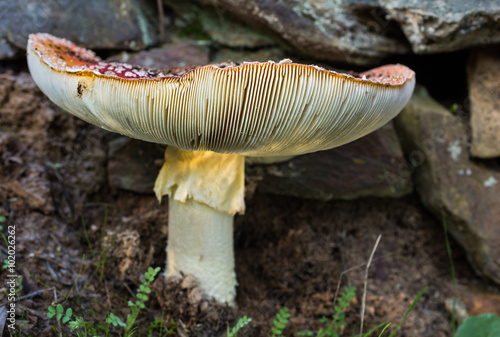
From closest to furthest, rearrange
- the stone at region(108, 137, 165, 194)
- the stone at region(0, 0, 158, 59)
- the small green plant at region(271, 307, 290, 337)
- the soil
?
the small green plant at region(271, 307, 290, 337), the soil, the stone at region(0, 0, 158, 59), the stone at region(108, 137, 165, 194)

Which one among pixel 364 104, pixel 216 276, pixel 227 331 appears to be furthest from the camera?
pixel 216 276

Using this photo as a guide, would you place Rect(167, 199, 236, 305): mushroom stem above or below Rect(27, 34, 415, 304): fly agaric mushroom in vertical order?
below

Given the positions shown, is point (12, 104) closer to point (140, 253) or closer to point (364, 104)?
point (140, 253)

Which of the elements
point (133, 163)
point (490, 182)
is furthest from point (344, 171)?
point (133, 163)

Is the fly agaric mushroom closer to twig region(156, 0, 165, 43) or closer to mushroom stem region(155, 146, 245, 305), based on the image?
mushroom stem region(155, 146, 245, 305)

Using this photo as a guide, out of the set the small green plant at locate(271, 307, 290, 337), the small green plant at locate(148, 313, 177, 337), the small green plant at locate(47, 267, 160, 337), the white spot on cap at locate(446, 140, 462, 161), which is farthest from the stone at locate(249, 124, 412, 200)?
the small green plant at locate(47, 267, 160, 337)

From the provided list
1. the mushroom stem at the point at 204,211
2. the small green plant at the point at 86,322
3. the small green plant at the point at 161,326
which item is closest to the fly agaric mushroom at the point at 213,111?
the mushroom stem at the point at 204,211

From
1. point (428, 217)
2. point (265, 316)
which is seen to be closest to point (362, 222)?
point (428, 217)

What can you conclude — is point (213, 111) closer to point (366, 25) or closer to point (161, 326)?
point (161, 326)
